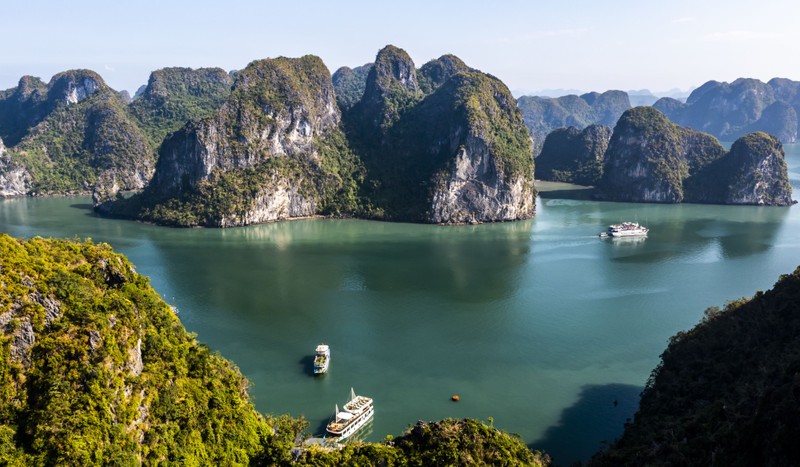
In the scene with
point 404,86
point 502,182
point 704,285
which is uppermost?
point 404,86

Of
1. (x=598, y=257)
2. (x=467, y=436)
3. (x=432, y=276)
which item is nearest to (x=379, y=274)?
(x=432, y=276)

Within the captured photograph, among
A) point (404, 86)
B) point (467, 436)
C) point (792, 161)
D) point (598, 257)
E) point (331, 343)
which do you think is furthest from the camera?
point (792, 161)

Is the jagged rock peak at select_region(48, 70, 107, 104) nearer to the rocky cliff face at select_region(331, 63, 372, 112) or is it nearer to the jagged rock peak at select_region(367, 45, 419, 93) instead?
the rocky cliff face at select_region(331, 63, 372, 112)

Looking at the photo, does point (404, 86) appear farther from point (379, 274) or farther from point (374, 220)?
point (379, 274)

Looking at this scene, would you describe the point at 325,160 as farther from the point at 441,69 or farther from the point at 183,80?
the point at 183,80

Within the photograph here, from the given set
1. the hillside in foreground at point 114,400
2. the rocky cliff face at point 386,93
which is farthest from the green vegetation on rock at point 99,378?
the rocky cliff face at point 386,93
